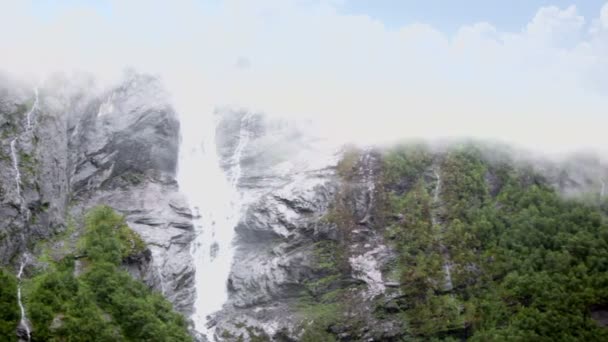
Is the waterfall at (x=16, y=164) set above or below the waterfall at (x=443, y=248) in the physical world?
above

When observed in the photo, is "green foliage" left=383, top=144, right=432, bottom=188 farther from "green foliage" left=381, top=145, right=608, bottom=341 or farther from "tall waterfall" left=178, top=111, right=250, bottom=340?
"tall waterfall" left=178, top=111, right=250, bottom=340

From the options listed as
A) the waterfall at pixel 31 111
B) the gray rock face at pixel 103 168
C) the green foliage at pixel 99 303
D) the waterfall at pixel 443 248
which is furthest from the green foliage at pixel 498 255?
the waterfall at pixel 31 111

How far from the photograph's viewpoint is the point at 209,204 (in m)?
75.2

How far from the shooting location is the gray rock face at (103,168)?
197ft

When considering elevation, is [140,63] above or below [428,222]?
above

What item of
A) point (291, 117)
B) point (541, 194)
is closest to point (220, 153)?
point (291, 117)

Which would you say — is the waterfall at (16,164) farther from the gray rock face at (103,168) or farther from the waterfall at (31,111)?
the waterfall at (31,111)

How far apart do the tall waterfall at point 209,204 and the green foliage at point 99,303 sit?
9.95m

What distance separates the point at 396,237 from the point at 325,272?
9595 millimetres

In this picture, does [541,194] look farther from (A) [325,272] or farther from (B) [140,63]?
(B) [140,63]

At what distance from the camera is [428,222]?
6919cm

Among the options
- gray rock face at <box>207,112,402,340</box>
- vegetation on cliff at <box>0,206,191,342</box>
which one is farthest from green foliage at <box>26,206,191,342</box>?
gray rock face at <box>207,112,402,340</box>

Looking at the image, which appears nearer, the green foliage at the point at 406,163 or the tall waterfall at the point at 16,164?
the tall waterfall at the point at 16,164

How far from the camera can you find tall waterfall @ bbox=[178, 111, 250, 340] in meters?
65.6
